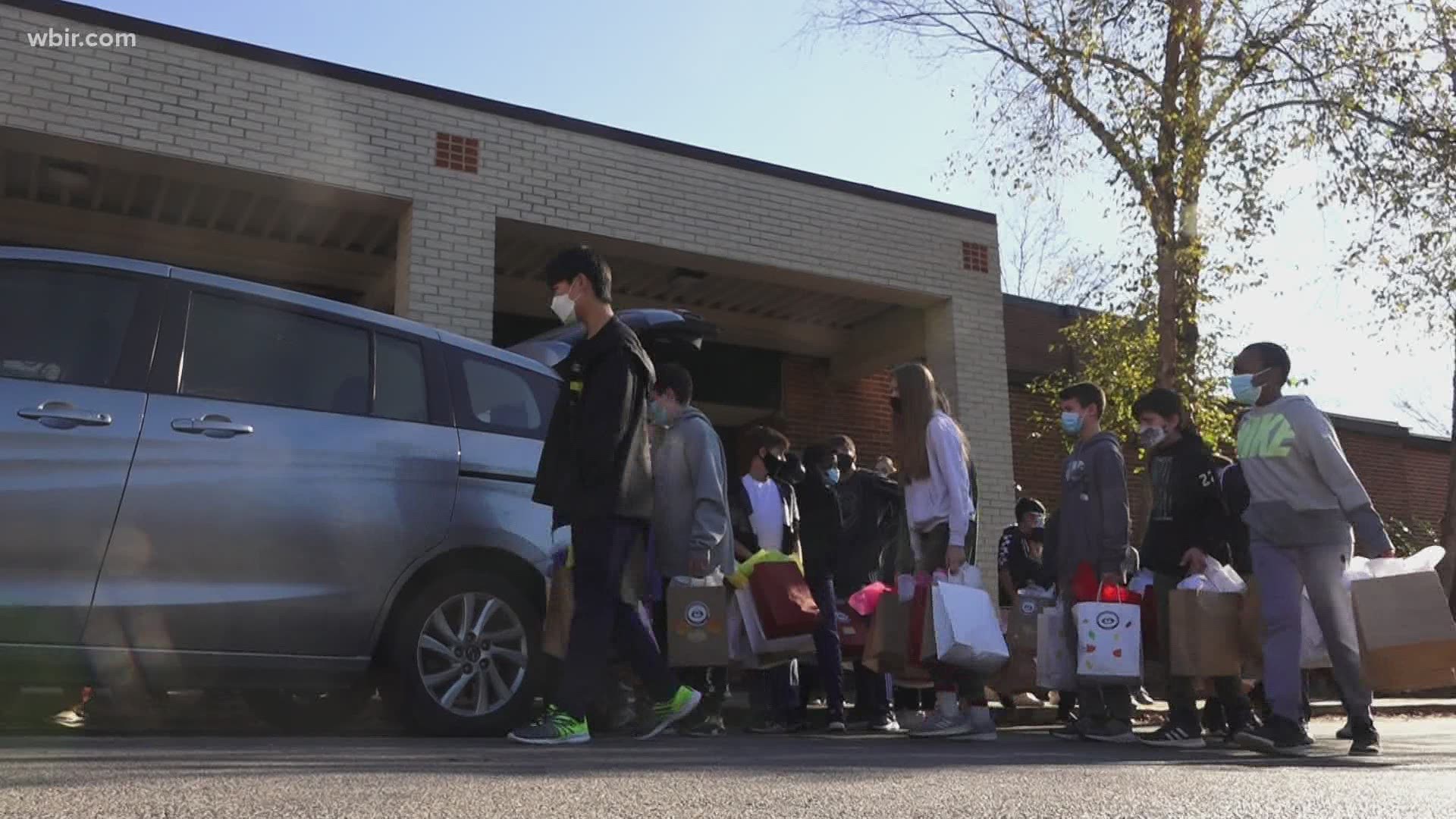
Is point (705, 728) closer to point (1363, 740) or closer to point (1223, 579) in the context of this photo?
point (1223, 579)

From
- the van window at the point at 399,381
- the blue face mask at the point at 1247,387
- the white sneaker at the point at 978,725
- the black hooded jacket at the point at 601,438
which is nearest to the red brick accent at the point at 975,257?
the blue face mask at the point at 1247,387

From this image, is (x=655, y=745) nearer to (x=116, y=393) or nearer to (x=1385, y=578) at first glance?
(x=116, y=393)

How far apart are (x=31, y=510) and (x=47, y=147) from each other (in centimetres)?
611

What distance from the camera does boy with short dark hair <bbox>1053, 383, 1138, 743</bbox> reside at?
21.8 feet

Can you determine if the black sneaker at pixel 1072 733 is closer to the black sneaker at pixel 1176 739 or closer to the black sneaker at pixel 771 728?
the black sneaker at pixel 1176 739

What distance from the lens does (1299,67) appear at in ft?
47.9

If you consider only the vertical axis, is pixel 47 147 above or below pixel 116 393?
above

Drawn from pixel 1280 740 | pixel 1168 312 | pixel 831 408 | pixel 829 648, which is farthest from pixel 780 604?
pixel 831 408

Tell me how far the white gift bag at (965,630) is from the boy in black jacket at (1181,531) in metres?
0.92

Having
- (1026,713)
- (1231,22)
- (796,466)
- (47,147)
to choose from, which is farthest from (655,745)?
(1231,22)

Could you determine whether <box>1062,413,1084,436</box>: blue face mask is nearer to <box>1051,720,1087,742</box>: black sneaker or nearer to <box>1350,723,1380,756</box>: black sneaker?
<box>1051,720,1087,742</box>: black sneaker

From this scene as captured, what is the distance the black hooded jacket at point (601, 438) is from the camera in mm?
5129

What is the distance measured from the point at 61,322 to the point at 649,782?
299 centimetres

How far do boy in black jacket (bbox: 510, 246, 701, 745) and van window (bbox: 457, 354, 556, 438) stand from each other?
2.59 ft
